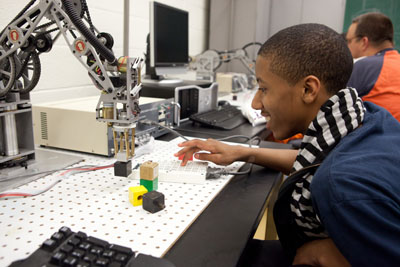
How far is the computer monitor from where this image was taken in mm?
1833

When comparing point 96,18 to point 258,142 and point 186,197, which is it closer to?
point 258,142

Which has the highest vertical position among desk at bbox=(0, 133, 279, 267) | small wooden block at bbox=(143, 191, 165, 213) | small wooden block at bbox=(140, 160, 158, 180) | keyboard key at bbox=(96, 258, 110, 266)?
small wooden block at bbox=(140, 160, 158, 180)

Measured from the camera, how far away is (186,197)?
0.88m

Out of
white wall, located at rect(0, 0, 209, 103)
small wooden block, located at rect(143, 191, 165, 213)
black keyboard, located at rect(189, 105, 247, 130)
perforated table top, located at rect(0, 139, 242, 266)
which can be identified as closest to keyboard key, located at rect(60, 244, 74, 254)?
perforated table top, located at rect(0, 139, 242, 266)

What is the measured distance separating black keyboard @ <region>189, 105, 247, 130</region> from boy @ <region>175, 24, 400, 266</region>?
705mm

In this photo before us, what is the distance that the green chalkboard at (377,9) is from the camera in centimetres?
381

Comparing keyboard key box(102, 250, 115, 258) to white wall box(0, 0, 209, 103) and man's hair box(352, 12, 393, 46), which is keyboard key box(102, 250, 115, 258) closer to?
white wall box(0, 0, 209, 103)

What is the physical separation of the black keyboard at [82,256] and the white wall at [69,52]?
0.78m

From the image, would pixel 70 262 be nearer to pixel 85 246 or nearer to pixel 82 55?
pixel 85 246

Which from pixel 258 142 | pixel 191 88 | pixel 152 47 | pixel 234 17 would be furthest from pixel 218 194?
pixel 234 17

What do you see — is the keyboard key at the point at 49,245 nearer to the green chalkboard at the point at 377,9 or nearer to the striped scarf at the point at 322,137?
the striped scarf at the point at 322,137

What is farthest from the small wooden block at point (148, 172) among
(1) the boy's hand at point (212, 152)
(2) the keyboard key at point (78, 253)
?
(2) the keyboard key at point (78, 253)

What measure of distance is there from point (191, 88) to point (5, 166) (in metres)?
1.04

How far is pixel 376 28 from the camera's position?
234 centimetres
